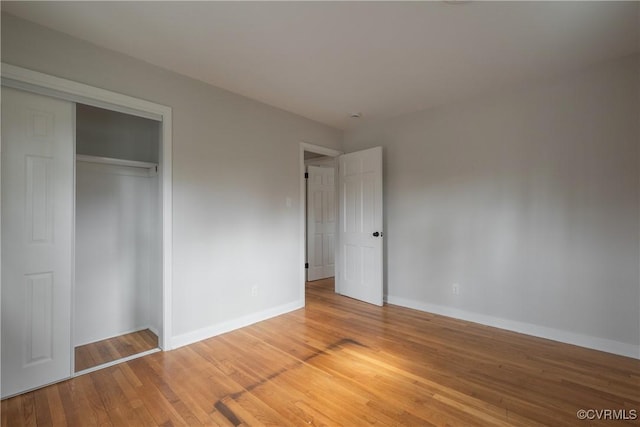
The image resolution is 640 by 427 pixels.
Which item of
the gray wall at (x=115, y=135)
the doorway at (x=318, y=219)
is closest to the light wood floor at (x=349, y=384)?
the gray wall at (x=115, y=135)

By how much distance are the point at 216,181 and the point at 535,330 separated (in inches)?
141

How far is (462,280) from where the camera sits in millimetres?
3486

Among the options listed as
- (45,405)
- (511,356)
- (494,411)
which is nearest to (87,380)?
(45,405)

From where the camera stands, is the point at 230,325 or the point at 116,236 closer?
the point at 116,236

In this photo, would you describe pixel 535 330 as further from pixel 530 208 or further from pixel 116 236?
pixel 116 236

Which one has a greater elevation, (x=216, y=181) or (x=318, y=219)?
(x=216, y=181)

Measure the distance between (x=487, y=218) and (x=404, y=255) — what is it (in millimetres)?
1107

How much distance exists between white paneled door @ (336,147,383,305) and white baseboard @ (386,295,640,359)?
Answer: 0.53 meters

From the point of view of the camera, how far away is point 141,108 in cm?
258

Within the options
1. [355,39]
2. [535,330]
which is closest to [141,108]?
[355,39]

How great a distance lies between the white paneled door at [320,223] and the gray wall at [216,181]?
5.12ft

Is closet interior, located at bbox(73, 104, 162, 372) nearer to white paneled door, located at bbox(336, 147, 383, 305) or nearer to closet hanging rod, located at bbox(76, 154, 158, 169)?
closet hanging rod, located at bbox(76, 154, 158, 169)

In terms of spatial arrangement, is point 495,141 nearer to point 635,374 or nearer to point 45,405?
point 635,374

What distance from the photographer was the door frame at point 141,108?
2.06 metres
